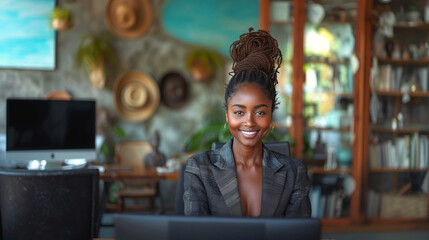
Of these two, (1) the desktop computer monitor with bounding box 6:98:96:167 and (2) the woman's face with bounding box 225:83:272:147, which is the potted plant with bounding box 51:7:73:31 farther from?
(2) the woman's face with bounding box 225:83:272:147

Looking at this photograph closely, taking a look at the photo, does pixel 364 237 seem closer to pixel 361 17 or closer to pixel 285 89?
pixel 285 89

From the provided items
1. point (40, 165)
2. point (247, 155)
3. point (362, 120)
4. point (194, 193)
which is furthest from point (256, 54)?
point (362, 120)

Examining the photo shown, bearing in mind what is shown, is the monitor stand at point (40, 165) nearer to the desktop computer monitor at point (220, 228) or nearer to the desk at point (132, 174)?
the desk at point (132, 174)

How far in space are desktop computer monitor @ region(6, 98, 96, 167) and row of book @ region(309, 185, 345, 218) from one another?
229 centimetres

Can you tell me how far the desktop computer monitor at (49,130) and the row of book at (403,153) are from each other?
292 cm

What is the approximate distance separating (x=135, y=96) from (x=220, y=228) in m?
4.29

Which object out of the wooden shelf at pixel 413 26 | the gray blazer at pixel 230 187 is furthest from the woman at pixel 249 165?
the wooden shelf at pixel 413 26

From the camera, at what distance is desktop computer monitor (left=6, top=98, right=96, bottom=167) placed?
302 cm

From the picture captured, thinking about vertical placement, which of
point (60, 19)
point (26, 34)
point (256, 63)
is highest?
point (60, 19)

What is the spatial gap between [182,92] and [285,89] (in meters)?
1.26

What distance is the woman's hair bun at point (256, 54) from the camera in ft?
3.98

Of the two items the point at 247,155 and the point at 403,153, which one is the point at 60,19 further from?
the point at 403,153

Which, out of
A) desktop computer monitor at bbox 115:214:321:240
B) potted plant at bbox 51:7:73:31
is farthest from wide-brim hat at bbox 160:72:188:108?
desktop computer monitor at bbox 115:214:321:240

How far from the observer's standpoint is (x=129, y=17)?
4.77 m
